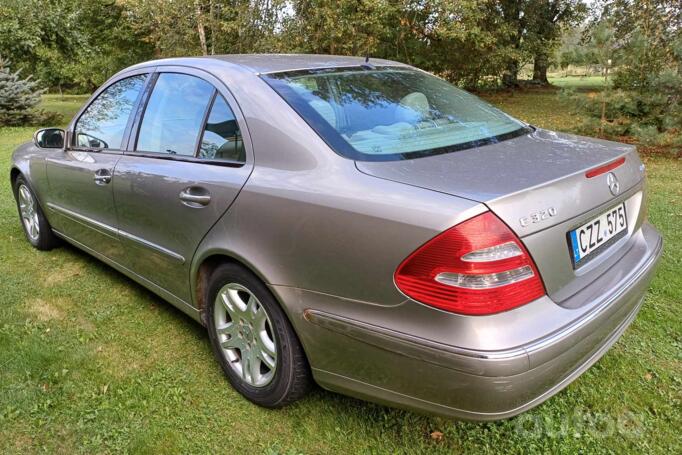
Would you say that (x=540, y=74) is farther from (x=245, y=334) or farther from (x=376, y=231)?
(x=376, y=231)

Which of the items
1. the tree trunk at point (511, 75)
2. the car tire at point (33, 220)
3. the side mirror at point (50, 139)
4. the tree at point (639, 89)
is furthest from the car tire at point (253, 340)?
the tree trunk at point (511, 75)

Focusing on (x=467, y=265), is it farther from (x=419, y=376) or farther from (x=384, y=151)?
(x=384, y=151)

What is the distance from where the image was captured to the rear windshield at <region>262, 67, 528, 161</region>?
85.7 inches

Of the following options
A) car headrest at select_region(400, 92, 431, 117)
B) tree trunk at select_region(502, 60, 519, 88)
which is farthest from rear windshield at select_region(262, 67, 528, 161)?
tree trunk at select_region(502, 60, 519, 88)

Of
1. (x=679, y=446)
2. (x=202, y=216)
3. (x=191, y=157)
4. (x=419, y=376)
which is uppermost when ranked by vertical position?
(x=191, y=157)

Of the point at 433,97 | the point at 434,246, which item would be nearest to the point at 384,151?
the point at 434,246

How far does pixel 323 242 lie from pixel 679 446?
5.44 feet

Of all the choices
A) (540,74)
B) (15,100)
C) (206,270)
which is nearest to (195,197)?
(206,270)

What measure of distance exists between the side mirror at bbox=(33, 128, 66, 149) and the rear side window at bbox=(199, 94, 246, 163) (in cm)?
199

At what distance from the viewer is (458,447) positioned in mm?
2189

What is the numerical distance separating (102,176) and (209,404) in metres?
1.59

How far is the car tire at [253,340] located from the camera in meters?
2.22

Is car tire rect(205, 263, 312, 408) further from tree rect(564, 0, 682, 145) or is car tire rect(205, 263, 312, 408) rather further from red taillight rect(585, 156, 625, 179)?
tree rect(564, 0, 682, 145)

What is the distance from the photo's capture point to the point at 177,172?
8.69ft
